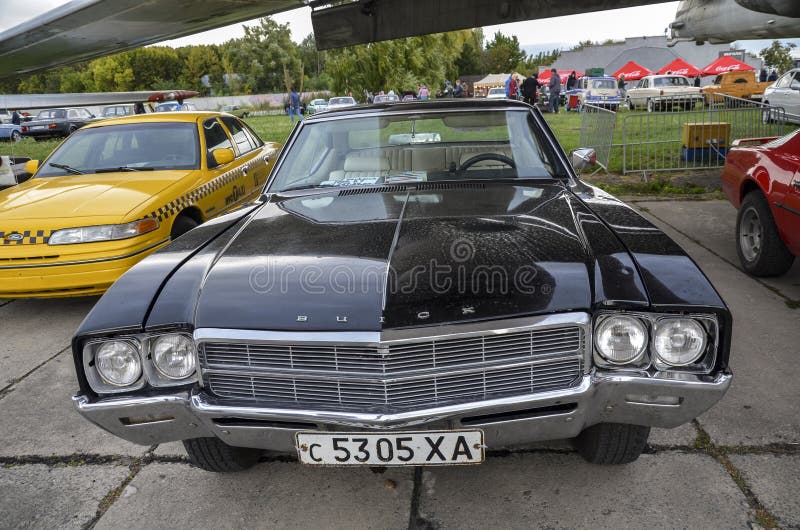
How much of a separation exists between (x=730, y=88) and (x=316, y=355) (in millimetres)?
29372

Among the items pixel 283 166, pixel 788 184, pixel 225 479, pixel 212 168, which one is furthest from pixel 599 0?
pixel 225 479

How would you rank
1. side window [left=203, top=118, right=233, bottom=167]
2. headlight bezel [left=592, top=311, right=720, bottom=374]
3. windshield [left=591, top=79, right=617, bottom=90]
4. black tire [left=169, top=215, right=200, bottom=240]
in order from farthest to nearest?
windshield [left=591, top=79, right=617, bottom=90] < side window [left=203, top=118, right=233, bottom=167] < black tire [left=169, top=215, right=200, bottom=240] < headlight bezel [left=592, top=311, right=720, bottom=374]

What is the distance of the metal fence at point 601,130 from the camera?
9969mm

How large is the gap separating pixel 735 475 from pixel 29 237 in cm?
486

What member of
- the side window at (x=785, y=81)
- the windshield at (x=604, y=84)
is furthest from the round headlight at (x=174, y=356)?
the windshield at (x=604, y=84)

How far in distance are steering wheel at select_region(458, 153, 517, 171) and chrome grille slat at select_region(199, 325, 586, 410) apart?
5.19 feet

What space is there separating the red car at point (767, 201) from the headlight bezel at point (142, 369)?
430 centimetres

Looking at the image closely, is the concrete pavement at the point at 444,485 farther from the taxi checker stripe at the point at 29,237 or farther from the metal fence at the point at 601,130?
the metal fence at the point at 601,130

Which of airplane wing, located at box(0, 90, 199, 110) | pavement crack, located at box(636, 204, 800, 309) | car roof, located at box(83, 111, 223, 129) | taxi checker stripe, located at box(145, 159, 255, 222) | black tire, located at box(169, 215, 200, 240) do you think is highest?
airplane wing, located at box(0, 90, 199, 110)

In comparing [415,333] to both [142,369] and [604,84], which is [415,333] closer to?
[142,369]

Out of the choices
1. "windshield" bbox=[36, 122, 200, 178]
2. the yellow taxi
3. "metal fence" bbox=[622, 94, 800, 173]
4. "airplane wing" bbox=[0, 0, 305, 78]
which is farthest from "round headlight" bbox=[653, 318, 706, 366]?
"metal fence" bbox=[622, 94, 800, 173]

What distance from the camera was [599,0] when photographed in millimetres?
8094

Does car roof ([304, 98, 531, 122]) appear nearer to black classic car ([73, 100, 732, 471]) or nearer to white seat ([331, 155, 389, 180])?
white seat ([331, 155, 389, 180])

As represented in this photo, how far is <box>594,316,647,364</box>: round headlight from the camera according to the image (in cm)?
208
